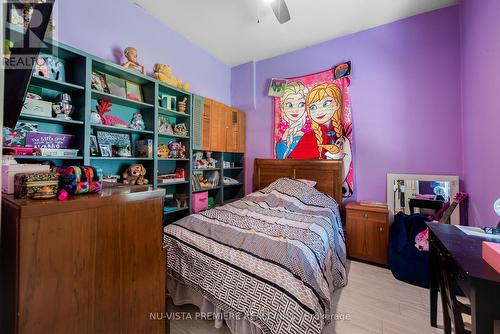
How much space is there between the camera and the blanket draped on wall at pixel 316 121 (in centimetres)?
294

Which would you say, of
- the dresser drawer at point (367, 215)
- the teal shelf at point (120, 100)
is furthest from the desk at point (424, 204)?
the teal shelf at point (120, 100)

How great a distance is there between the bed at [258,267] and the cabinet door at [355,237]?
0.46 m

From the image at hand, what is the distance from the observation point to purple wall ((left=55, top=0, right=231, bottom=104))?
1919 millimetres

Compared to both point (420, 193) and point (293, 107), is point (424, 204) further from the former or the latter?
point (293, 107)

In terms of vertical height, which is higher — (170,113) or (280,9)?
(280,9)

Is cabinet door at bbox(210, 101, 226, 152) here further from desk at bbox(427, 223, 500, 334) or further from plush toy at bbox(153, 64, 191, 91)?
desk at bbox(427, 223, 500, 334)

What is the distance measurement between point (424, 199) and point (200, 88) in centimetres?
337

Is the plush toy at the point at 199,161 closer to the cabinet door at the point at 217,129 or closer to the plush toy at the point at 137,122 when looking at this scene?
the cabinet door at the point at 217,129

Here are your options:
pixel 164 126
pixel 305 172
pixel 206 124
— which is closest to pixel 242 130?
pixel 206 124

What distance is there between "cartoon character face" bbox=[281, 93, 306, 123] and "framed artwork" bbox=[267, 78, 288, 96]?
168 mm

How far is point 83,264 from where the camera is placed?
0.64 metres

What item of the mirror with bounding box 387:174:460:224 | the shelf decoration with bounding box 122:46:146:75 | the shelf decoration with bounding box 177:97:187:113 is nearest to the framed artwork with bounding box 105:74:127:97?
the shelf decoration with bounding box 122:46:146:75

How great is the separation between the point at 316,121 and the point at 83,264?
3.06m

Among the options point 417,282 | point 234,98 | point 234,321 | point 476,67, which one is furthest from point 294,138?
point 234,321
